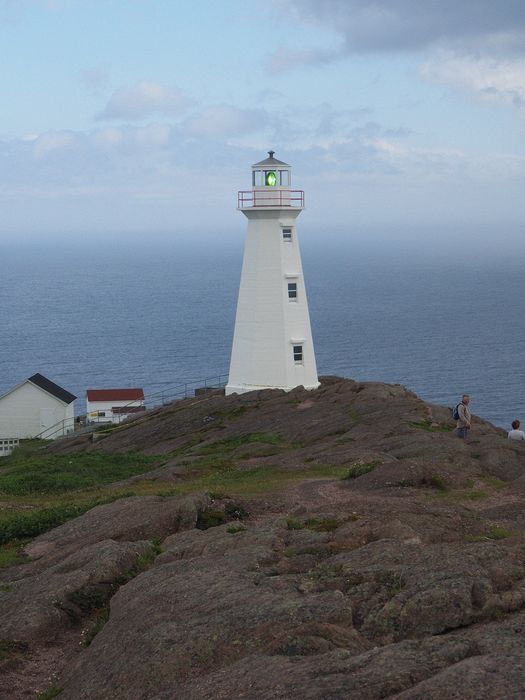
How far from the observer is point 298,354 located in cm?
4509

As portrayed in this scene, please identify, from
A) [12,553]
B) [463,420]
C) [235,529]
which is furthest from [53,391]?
[235,529]

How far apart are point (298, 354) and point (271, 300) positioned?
279 centimetres

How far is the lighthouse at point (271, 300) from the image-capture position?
146 feet

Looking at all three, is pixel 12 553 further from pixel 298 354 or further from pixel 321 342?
pixel 321 342

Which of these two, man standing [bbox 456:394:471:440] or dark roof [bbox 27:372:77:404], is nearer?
man standing [bbox 456:394:471:440]

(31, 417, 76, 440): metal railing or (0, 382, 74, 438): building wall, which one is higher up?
(0, 382, 74, 438): building wall

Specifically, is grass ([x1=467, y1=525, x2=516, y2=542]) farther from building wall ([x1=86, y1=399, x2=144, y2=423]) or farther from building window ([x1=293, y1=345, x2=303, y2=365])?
building wall ([x1=86, y1=399, x2=144, y2=423])

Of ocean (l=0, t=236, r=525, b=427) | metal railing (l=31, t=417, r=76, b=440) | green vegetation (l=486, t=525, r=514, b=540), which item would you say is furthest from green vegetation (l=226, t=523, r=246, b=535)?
ocean (l=0, t=236, r=525, b=427)

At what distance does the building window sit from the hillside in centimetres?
1773

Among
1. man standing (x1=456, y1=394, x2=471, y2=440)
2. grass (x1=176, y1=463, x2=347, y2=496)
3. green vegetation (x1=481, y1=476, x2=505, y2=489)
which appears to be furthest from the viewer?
man standing (x1=456, y1=394, x2=471, y2=440)

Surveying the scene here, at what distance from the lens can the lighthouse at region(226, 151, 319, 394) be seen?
44.6m

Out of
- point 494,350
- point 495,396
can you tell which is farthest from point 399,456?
point 494,350

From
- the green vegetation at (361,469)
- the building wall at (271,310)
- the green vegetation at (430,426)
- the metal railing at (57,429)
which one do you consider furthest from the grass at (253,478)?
the metal railing at (57,429)

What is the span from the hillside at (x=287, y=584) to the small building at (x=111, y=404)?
3281cm
